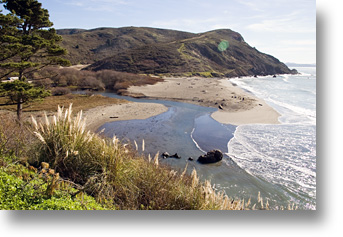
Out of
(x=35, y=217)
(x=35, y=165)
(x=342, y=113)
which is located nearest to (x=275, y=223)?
(x=342, y=113)

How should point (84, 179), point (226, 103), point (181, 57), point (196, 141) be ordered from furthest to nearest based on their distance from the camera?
point (181, 57), point (226, 103), point (196, 141), point (84, 179)

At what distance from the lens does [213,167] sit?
8.93 m

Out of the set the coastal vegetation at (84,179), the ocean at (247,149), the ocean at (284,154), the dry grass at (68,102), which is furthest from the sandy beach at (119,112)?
the coastal vegetation at (84,179)

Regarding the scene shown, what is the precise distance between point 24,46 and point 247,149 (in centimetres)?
887

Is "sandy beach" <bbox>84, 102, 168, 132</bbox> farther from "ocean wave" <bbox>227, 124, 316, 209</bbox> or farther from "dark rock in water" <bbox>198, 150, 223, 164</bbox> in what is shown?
"ocean wave" <bbox>227, 124, 316, 209</bbox>

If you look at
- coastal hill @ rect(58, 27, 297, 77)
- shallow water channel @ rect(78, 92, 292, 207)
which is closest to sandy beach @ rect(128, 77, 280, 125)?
shallow water channel @ rect(78, 92, 292, 207)

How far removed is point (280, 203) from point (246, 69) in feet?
165

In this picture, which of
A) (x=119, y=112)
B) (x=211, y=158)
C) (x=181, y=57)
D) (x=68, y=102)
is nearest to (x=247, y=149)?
(x=211, y=158)

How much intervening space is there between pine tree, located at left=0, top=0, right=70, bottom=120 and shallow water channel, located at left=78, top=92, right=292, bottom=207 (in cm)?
374

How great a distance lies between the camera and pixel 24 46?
7.03m

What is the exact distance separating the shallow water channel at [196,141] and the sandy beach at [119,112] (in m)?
0.54

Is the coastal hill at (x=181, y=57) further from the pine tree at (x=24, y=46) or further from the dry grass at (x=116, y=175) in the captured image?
the dry grass at (x=116, y=175)

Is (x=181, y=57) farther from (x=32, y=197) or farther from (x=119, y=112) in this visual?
(x=32, y=197)

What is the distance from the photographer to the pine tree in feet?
22.8
